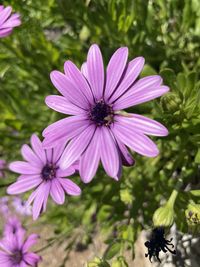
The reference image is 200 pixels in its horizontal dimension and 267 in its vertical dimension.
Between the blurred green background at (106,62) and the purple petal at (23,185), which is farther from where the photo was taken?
the blurred green background at (106,62)

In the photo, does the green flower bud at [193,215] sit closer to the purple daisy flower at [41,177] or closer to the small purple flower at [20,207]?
the purple daisy flower at [41,177]

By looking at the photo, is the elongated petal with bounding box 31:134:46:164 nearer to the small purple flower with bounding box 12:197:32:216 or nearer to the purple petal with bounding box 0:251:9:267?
the purple petal with bounding box 0:251:9:267

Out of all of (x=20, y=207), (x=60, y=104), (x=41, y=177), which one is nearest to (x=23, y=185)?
(x=41, y=177)

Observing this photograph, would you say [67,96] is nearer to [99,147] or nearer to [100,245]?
[99,147]

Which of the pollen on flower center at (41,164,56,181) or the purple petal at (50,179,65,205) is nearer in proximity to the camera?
the purple petal at (50,179,65,205)

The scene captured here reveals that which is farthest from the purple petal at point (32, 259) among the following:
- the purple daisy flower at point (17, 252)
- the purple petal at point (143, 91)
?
the purple petal at point (143, 91)

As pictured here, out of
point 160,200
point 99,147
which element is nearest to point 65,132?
point 99,147

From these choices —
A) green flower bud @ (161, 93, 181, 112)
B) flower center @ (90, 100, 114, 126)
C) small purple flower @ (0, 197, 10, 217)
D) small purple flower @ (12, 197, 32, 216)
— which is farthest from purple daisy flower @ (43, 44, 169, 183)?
small purple flower @ (0, 197, 10, 217)

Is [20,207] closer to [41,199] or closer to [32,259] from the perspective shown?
[32,259]
